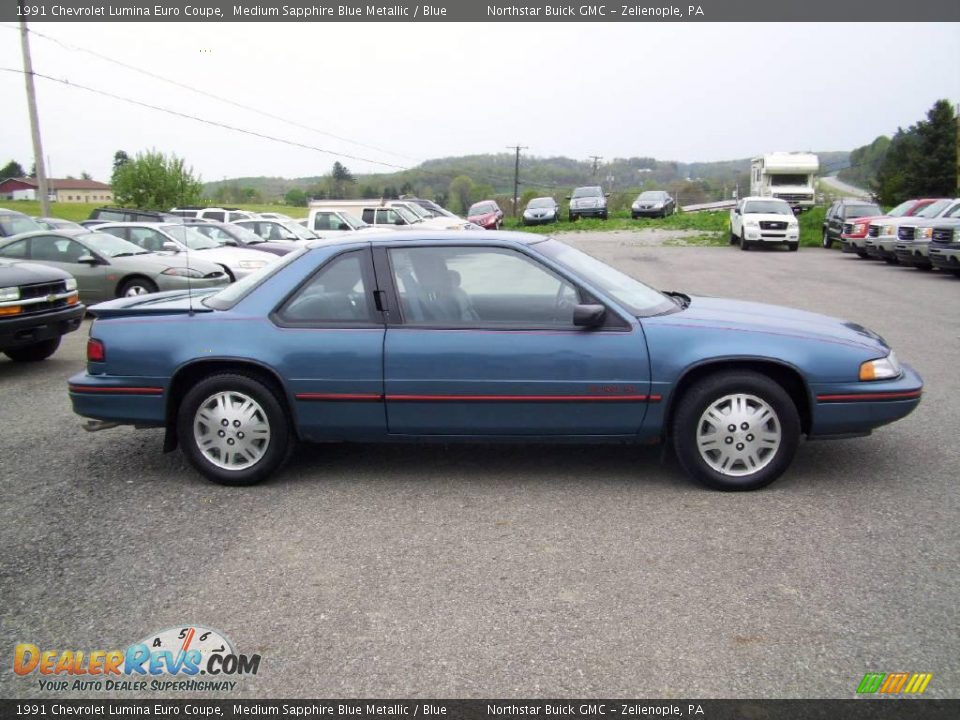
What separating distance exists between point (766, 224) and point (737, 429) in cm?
2343

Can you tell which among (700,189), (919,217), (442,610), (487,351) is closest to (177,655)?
(442,610)

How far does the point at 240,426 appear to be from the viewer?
4.91 m

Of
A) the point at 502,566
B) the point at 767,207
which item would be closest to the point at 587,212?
the point at 767,207

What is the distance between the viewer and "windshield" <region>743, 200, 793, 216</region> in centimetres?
2696

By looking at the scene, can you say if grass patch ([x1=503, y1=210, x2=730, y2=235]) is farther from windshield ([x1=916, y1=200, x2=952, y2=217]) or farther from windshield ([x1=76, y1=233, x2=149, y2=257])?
windshield ([x1=76, y1=233, x2=149, y2=257])

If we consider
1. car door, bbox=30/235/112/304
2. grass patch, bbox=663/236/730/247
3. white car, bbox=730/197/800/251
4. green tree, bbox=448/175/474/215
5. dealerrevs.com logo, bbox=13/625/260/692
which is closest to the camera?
dealerrevs.com logo, bbox=13/625/260/692

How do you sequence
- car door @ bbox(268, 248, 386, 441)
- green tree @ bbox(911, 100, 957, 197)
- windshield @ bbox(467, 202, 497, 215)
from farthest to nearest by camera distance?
green tree @ bbox(911, 100, 957, 197) < windshield @ bbox(467, 202, 497, 215) < car door @ bbox(268, 248, 386, 441)

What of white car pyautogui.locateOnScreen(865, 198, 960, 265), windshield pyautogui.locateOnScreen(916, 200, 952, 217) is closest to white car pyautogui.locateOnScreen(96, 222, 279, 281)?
white car pyautogui.locateOnScreen(865, 198, 960, 265)

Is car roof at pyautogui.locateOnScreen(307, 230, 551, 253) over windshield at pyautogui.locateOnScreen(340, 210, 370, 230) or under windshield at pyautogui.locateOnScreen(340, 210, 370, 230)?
over

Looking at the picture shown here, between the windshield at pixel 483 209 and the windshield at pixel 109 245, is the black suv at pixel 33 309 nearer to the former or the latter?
the windshield at pixel 109 245

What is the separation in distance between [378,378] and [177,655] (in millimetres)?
2000

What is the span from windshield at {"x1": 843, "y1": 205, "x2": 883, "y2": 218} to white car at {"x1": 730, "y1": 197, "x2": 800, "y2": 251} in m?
1.48

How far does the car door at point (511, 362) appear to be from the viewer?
→ 470cm

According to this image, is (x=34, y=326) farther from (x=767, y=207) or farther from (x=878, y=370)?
(x=767, y=207)
